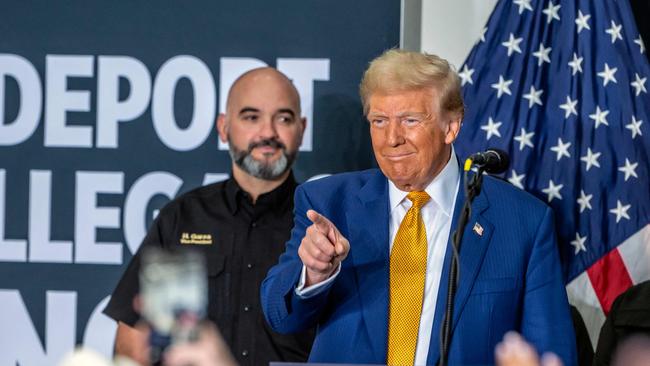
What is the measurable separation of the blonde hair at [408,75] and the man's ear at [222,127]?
181 cm

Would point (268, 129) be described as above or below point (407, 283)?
above

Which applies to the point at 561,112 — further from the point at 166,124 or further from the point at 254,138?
the point at 166,124

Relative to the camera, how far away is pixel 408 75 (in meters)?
2.58

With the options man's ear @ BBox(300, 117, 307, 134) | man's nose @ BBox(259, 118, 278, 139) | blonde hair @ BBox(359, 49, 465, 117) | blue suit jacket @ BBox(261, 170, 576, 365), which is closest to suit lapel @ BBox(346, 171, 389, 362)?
blue suit jacket @ BBox(261, 170, 576, 365)

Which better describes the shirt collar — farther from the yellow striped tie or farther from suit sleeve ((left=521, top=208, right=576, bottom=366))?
suit sleeve ((left=521, top=208, right=576, bottom=366))

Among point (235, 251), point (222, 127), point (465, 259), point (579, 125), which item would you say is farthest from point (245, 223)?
point (465, 259)

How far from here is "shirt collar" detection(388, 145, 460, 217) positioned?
8.73ft

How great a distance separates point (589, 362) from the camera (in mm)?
3672

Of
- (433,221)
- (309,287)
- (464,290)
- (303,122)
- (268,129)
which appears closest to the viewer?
(309,287)

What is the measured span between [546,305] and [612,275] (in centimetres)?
172

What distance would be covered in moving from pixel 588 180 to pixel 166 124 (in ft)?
6.00

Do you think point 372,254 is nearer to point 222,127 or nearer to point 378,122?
point 378,122

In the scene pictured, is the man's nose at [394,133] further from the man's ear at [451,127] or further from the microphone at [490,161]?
the microphone at [490,161]

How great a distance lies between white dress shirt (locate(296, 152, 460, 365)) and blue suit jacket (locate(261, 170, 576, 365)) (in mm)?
28
